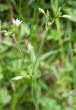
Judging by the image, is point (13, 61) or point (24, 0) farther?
point (24, 0)

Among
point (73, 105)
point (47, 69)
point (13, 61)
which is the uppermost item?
point (13, 61)

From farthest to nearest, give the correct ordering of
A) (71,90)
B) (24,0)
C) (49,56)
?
(24,0) → (49,56) → (71,90)

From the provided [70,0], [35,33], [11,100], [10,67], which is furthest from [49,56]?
[70,0]

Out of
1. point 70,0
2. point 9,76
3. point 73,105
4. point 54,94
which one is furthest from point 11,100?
point 70,0

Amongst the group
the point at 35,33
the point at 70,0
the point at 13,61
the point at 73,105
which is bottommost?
A: the point at 73,105

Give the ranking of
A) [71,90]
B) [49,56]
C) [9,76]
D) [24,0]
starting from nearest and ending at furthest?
[9,76]
[71,90]
[49,56]
[24,0]

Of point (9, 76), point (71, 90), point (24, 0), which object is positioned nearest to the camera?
point (9, 76)

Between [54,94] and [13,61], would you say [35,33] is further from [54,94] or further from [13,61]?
[54,94]

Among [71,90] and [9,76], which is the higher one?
[9,76]

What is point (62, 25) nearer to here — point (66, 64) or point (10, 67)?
point (66, 64)
